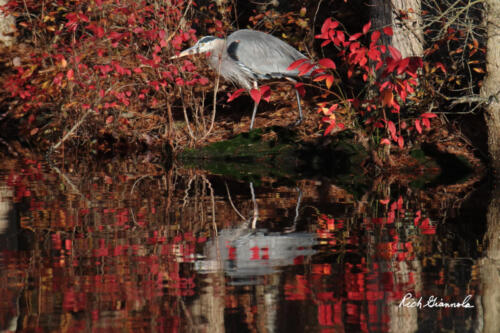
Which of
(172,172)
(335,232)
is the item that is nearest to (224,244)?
(335,232)

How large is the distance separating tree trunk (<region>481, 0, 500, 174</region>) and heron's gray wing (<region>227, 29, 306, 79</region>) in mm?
2715

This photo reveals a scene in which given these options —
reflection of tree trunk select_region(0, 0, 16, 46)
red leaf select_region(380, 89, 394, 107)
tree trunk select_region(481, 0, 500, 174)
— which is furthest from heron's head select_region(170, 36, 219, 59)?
reflection of tree trunk select_region(0, 0, 16, 46)

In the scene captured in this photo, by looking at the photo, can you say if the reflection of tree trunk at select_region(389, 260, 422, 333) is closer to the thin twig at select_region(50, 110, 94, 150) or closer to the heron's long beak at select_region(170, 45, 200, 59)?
the heron's long beak at select_region(170, 45, 200, 59)

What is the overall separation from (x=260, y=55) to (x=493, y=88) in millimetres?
3160

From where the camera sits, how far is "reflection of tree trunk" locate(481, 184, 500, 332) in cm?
354

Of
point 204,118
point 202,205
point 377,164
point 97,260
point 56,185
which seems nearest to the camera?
point 97,260

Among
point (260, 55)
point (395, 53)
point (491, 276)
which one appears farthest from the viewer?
point (260, 55)

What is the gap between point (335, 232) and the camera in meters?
5.47

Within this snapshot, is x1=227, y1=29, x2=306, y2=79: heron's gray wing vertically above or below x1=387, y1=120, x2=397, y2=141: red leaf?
above

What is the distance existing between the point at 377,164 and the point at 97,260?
5105mm

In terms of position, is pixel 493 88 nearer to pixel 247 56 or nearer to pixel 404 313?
pixel 247 56

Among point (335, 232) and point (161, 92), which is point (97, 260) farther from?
point (161, 92)

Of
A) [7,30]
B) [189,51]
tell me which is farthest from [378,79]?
[7,30]

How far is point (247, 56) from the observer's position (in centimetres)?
1009
